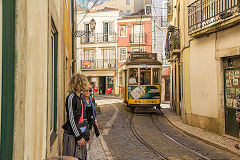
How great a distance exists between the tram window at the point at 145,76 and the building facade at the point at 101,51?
20.3 metres

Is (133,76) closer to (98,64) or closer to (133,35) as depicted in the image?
(133,35)

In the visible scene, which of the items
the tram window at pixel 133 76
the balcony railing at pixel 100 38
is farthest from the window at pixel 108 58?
the tram window at pixel 133 76

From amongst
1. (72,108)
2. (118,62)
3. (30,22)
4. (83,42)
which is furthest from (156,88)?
(83,42)

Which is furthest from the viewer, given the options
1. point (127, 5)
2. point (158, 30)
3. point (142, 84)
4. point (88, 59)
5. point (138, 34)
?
point (127, 5)

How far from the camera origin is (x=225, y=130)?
819 centimetres

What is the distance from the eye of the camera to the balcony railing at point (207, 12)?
802cm

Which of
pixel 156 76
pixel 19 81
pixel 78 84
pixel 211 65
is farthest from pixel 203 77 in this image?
pixel 19 81

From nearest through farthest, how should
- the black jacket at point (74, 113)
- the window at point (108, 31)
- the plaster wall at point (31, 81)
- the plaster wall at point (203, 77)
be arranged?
1. the plaster wall at point (31, 81)
2. the black jacket at point (74, 113)
3. the plaster wall at point (203, 77)
4. the window at point (108, 31)

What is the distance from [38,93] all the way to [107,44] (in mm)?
32105

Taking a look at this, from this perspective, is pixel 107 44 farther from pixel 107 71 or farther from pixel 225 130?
pixel 225 130

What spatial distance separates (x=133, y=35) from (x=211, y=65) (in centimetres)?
2462

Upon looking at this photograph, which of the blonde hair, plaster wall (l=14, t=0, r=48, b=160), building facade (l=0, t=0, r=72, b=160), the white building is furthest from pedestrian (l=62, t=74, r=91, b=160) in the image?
the white building

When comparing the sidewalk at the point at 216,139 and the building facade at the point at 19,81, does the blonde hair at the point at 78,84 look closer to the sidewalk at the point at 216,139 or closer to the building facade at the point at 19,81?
the building facade at the point at 19,81

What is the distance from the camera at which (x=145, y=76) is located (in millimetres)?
13828
